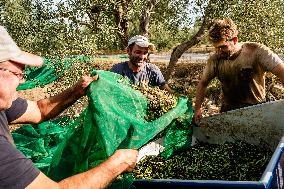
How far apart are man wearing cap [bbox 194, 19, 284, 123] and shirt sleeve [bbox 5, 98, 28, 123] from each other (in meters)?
2.56

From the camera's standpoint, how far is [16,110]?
145 inches

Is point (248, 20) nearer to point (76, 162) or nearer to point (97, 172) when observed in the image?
point (76, 162)

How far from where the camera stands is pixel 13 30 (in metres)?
13.9

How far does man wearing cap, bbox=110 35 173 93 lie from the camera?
19.5 feet

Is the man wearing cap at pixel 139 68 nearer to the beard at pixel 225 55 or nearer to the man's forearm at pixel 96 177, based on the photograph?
the beard at pixel 225 55

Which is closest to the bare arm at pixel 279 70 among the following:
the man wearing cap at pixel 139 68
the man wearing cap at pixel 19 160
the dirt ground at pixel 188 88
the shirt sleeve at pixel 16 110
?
the man wearing cap at pixel 139 68

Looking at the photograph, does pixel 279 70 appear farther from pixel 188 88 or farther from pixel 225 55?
pixel 188 88

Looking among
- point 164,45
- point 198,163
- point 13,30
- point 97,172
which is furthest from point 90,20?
point 164,45

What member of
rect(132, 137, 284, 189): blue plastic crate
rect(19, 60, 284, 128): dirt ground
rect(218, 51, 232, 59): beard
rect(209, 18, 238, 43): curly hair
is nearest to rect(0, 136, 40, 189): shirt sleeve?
rect(132, 137, 284, 189): blue plastic crate

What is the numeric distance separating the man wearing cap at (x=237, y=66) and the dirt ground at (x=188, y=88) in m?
1.52

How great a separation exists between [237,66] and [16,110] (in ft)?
10.7

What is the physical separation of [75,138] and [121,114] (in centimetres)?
55

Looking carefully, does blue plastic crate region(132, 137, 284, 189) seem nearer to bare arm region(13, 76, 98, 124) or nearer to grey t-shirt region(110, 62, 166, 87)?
bare arm region(13, 76, 98, 124)

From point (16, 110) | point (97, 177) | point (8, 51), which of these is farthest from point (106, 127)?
point (8, 51)
